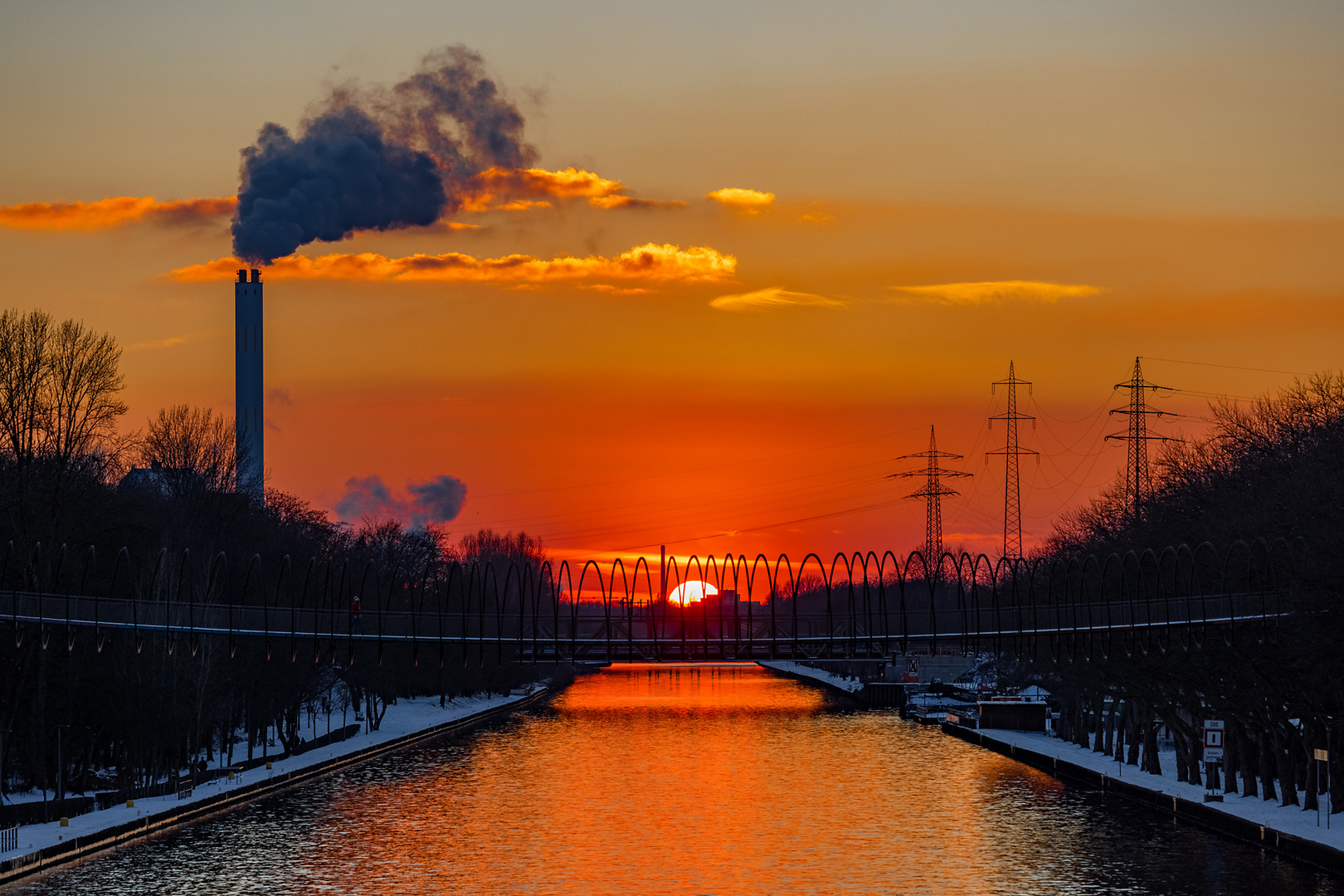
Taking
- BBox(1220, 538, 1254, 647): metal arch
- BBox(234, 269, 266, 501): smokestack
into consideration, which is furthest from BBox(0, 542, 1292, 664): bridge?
BBox(234, 269, 266, 501): smokestack

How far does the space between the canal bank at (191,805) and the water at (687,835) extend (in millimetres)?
1330

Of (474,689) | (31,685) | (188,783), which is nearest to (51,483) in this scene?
(31,685)

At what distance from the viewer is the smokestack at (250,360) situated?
579 ft

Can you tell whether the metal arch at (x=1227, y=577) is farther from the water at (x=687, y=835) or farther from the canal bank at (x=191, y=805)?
the canal bank at (x=191, y=805)

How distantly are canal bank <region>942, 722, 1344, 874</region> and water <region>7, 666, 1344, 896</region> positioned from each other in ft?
3.39

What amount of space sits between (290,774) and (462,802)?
1448 centimetres

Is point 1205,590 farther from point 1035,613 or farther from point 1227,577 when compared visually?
point 1035,613

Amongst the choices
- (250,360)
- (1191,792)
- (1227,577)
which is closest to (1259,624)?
(1227,577)

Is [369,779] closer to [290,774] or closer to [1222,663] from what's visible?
[290,774]

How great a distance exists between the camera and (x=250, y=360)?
589ft

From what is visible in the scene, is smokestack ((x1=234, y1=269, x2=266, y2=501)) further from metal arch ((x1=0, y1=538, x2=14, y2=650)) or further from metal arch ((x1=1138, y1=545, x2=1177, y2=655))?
metal arch ((x1=1138, y1=545, x2=1177, y2=655))

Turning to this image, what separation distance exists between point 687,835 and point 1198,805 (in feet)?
81.5

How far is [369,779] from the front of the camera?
104 meters

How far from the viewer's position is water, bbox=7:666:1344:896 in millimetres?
64562
